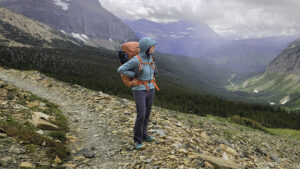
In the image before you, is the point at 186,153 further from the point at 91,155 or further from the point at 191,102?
the point at 191,102

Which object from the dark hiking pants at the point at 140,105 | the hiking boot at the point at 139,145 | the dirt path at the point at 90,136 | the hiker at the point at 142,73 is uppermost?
the hiker at the point at 142,73

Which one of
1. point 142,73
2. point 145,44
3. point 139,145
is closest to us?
point 145,44

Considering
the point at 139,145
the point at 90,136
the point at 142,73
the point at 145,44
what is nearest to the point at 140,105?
the point at 142,73

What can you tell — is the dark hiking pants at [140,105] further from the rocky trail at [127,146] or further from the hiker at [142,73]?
the rocky trail at [127,146]

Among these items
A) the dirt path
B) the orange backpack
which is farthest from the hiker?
the dirt path

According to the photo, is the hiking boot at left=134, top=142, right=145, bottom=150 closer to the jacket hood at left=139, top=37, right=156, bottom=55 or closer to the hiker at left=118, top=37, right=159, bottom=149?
the hiker at left=118, top=37, right=159, bottom=149

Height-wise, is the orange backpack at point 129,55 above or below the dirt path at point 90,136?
above

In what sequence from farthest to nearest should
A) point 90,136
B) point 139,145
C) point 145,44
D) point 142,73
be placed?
point 90,136, point 139,145, point 142,73, point 145,44

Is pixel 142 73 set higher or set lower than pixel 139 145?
higher

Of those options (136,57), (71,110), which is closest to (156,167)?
(136,57)

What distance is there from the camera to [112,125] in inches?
460

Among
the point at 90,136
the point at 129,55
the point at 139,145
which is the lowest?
the point at 90,136

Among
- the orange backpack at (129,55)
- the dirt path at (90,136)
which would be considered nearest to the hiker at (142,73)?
the orange backpack at (129,55)

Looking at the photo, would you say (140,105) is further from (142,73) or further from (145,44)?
(145,44)
